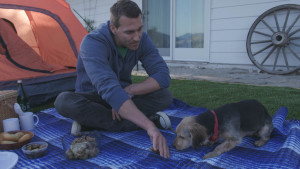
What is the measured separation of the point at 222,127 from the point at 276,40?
4079mm

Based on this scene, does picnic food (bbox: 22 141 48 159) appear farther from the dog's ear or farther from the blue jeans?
the dog's ear

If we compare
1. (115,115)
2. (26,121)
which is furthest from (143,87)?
(26,121)

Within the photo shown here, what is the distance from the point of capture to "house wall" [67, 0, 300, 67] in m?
5.84

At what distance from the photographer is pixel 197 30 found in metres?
7.03

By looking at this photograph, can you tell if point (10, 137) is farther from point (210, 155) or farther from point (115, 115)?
point (210, 155)

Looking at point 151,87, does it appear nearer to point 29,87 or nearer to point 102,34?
point 102,34

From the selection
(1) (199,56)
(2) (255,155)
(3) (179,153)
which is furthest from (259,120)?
(1) (199,56)

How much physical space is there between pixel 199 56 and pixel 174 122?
434cm

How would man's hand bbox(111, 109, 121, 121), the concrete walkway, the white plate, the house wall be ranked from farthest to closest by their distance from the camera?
the house wall, the concrete walkway, man's hand bbox(111, 109, 121, 121), the white plate

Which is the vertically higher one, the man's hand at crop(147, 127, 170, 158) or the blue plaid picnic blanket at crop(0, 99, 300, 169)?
the man's hand at crop(147, 127, 170, 158)

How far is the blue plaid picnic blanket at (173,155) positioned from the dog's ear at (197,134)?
0.45 ft

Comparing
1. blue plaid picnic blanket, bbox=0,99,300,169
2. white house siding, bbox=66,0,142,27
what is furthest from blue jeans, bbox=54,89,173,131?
white house siding, bbox=66,0,142,27

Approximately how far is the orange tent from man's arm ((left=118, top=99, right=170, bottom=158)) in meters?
2.57

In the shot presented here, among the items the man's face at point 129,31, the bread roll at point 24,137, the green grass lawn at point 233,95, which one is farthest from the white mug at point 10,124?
the man's face at point 129,31
